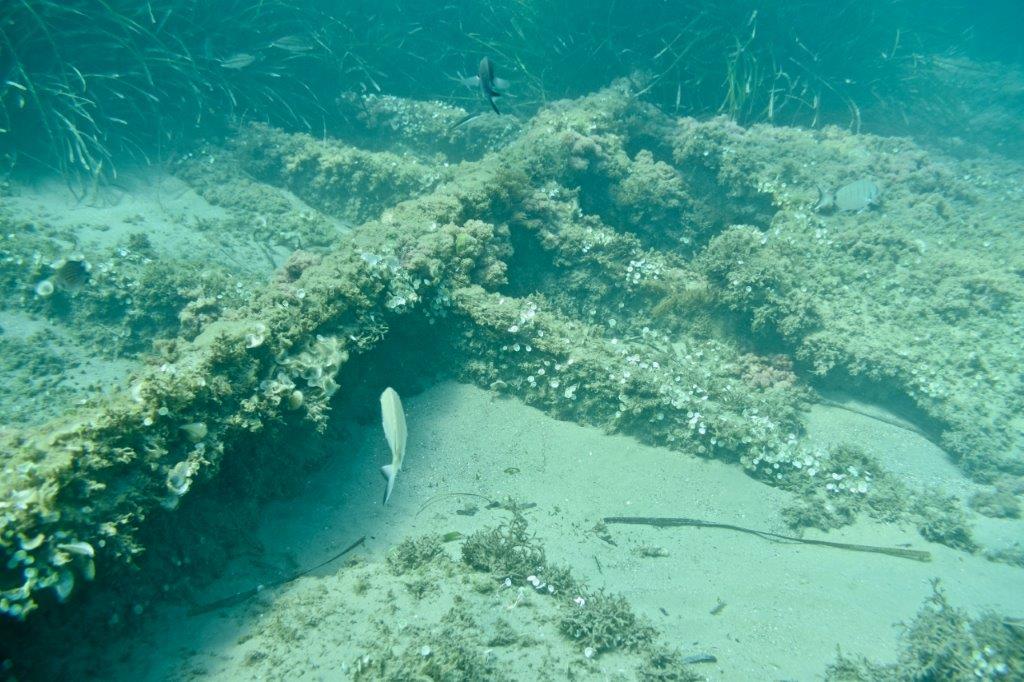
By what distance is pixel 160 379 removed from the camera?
11.2 feet

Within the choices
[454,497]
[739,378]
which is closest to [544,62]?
[739,378]

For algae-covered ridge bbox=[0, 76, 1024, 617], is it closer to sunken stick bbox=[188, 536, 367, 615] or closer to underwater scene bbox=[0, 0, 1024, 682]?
underwater scene bbox=[0, 0, 1024, 682]

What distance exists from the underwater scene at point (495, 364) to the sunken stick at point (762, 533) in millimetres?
51

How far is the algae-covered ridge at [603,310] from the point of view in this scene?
3.28 m

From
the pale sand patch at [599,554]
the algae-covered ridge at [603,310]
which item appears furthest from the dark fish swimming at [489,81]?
the pale sand patch at [599,554]

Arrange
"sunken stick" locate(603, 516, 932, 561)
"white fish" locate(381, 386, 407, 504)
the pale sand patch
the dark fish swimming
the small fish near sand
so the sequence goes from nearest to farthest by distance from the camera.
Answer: "white fish" locate(381, 386, 407, 504)
the pale sand patch
the dark fish swimming
"sunken stick" locate(603, 516, 932, 561)
the small fish near sand

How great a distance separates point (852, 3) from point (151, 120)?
1887 cm

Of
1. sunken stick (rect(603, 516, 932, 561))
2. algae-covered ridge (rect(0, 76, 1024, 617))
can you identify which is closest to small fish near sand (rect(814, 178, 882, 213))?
algae-covered ridge (rect(0, 76, 1024, 617))

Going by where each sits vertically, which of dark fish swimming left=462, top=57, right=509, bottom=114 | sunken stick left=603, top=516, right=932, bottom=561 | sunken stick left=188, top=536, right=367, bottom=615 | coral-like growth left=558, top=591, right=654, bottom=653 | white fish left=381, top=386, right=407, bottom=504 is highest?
dark fish swimming left=462, top=57, right=509, bottom=114

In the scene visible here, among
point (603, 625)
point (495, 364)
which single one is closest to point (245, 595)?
point (603, 625)

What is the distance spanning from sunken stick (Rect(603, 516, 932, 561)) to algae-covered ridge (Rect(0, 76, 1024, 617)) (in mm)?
733

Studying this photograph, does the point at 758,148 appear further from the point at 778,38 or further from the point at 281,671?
the point at 281,671

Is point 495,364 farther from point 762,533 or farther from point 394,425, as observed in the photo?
point 762,533

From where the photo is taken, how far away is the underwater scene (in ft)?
11.8
